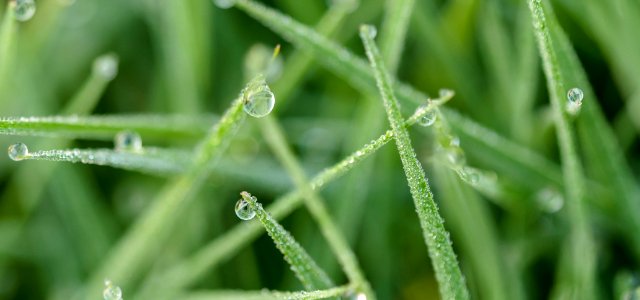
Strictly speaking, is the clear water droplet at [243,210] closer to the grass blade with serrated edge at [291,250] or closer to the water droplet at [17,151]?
the grass blade with serrated edge at [291,250]

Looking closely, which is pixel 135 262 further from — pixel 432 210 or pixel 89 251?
pixel 432 210

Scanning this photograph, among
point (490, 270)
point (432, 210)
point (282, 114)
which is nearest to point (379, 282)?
point (490, 270)

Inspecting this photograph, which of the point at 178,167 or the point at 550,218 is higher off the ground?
the point at 178,167

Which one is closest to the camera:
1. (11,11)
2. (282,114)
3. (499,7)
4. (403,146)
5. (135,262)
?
(403,146)

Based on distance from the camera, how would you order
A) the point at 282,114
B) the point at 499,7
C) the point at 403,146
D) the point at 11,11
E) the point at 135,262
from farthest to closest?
the point at 282,114 → the point at 499,7 → the point at 135,262 → the point at 11,11 → the point at 403,146

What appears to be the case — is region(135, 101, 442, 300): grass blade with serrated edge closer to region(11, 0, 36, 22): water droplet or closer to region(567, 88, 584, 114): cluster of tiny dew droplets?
region(567, 88, 584, 114): cluster of tiny dew droplets

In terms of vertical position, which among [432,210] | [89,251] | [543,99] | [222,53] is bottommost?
[432,210]

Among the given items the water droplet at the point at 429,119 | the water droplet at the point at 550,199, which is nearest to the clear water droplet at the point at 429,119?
the water droplet at the point at 429,119
